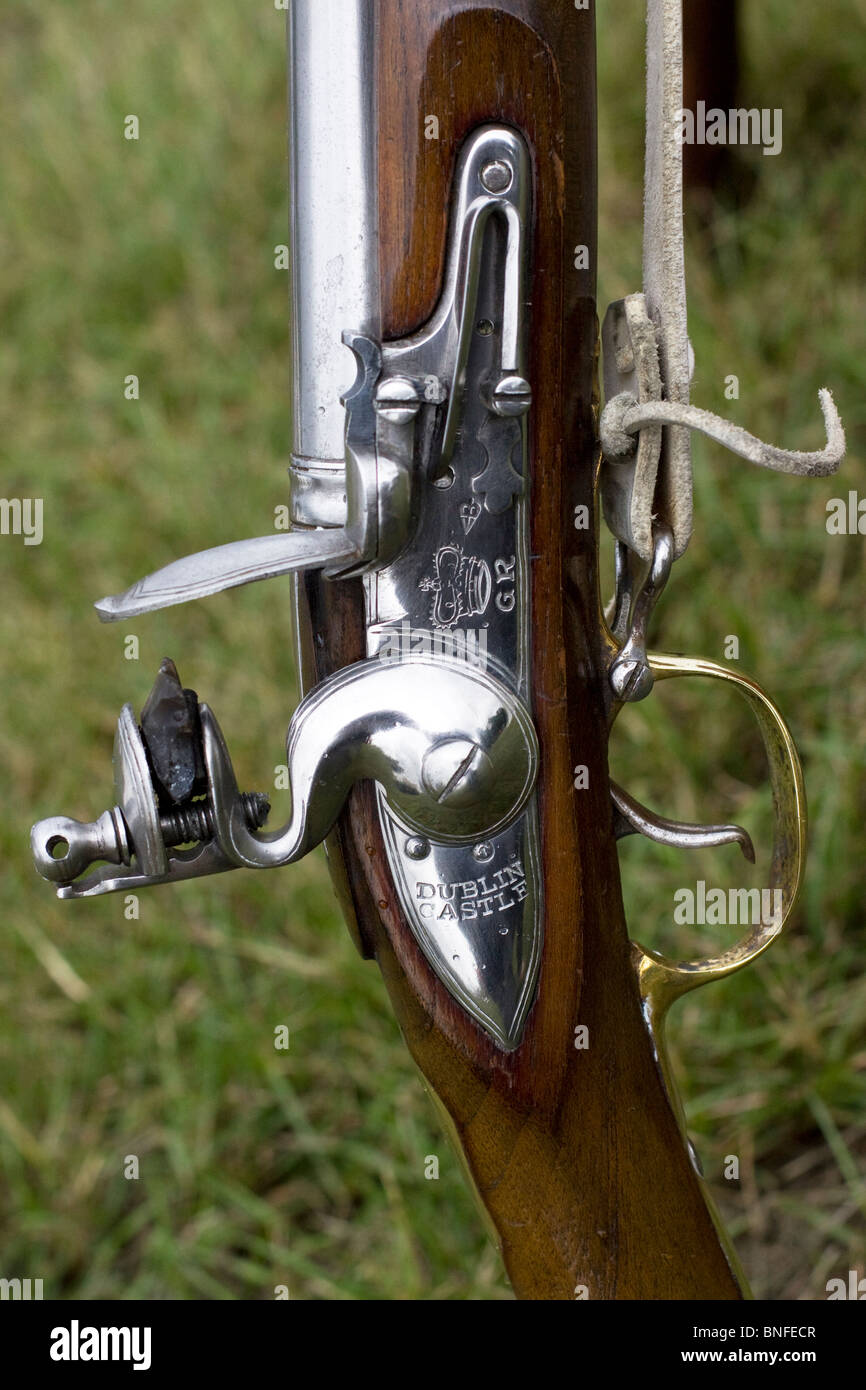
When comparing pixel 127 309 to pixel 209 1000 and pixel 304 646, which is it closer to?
pixel 209 1000

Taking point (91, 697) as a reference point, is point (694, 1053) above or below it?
below

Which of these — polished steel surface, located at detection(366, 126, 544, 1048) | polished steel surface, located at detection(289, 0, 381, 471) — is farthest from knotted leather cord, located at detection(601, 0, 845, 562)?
polished steel surface, located at detection(289, 0, 381, 471)

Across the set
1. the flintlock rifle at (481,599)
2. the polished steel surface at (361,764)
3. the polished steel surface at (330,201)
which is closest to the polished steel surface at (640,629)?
the flintlock rifle at (481,599)

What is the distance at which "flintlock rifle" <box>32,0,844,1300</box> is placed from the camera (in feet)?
Answer: 2.79

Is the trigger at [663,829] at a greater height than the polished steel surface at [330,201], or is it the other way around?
the polished steel surface at [330,201]

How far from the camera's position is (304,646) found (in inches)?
38.4

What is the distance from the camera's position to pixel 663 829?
3.55ft

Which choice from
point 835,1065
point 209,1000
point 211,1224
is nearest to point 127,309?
point 209,1000

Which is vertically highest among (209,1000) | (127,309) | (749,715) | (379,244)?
(127,309)

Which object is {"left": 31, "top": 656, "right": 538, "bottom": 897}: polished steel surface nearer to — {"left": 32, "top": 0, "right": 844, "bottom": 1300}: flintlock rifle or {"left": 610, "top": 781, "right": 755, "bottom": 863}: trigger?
{"left": 32, "top": 0, "right": 844, "bottom": 1300}: flintlock rifle

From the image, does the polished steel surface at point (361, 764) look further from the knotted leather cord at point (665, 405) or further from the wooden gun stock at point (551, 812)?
the knotted leather cord at point (665, 405)

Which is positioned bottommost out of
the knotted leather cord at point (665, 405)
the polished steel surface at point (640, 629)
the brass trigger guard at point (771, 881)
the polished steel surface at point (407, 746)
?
the brass trigger guard at point (771, 881)

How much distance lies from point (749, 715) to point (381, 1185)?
0.97 metres

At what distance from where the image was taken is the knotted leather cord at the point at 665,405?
89 cm
